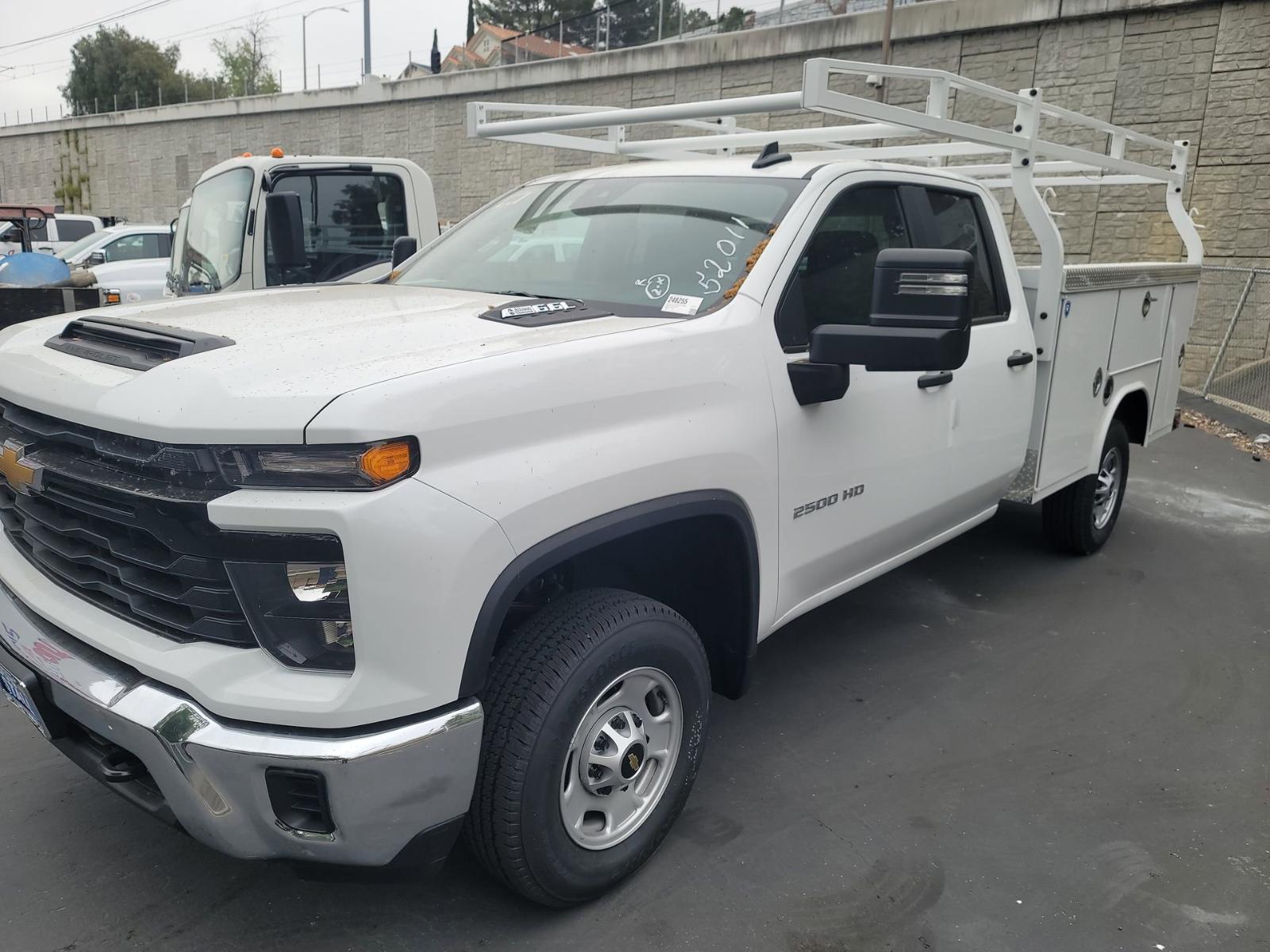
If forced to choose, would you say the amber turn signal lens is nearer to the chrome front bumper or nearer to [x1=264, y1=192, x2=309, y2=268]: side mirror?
the chrome front bumper

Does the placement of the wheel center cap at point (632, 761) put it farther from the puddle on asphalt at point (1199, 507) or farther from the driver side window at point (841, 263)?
the puddle on asphalt at point (1199, 507)

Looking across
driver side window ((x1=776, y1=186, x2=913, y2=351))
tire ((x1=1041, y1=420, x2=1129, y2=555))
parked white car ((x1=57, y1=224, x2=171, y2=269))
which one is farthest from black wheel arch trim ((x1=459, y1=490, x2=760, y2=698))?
parked white car ((x1=57, y1=224, x2=171, y2=269))

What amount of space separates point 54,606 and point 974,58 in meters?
13.9

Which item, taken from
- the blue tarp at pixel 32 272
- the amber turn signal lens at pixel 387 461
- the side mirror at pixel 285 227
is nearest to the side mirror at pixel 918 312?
the amber turn signal lens at pixel 387 461

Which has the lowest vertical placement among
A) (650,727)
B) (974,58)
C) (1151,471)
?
(1151,471)

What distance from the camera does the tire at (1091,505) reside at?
5410 millimetres

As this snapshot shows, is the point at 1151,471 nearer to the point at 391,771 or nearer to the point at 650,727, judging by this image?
the point at 650,727

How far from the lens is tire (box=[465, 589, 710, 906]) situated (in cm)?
226

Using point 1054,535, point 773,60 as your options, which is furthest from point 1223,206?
point 1054,535

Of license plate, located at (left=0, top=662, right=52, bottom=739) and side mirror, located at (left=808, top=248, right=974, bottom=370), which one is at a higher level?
side mirror, located at (left=808, top=248, right=974, bottom=370)

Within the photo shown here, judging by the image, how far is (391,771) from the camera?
6.57 feet

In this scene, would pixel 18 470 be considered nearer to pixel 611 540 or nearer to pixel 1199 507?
pixel 611 540

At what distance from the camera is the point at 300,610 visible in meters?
1.99

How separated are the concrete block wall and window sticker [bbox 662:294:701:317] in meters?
1.55
